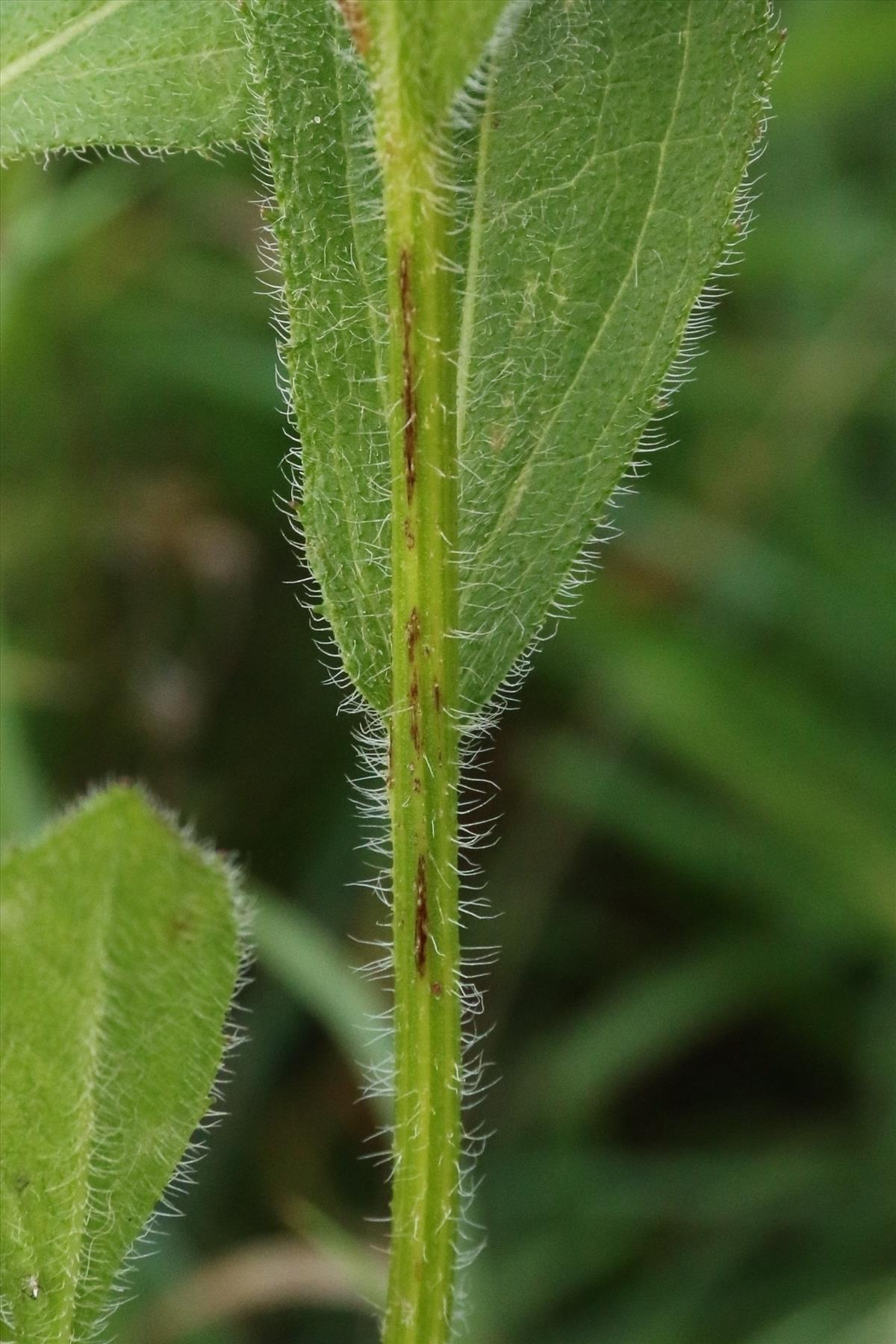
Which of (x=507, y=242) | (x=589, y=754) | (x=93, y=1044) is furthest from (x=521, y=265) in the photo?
(x=589, y=754)

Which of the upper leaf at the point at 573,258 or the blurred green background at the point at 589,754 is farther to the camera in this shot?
the blurred green background at the point at 589,754

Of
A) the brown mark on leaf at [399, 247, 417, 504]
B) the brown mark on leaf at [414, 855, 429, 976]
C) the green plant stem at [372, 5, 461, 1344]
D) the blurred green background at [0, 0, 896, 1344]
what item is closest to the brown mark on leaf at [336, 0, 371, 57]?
the green plant stem at [372, 5, 461, 1344]

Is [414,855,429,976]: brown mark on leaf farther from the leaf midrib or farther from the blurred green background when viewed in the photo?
the blurred green background

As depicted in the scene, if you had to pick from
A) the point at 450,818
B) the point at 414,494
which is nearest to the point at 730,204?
the point at 414,494

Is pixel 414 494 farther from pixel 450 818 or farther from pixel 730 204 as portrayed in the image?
pixel 730 204

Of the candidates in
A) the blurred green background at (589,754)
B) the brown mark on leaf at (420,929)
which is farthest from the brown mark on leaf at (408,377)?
the blurred green background at (589,754)

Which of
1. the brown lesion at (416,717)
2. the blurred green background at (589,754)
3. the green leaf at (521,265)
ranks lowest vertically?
the brown lesion at (416,717)

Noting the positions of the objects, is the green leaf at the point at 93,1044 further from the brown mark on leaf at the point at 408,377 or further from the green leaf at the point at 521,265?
the brown mark on leaf at the point at 408,377

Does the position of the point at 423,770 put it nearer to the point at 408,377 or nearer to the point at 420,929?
the point at 420,929
